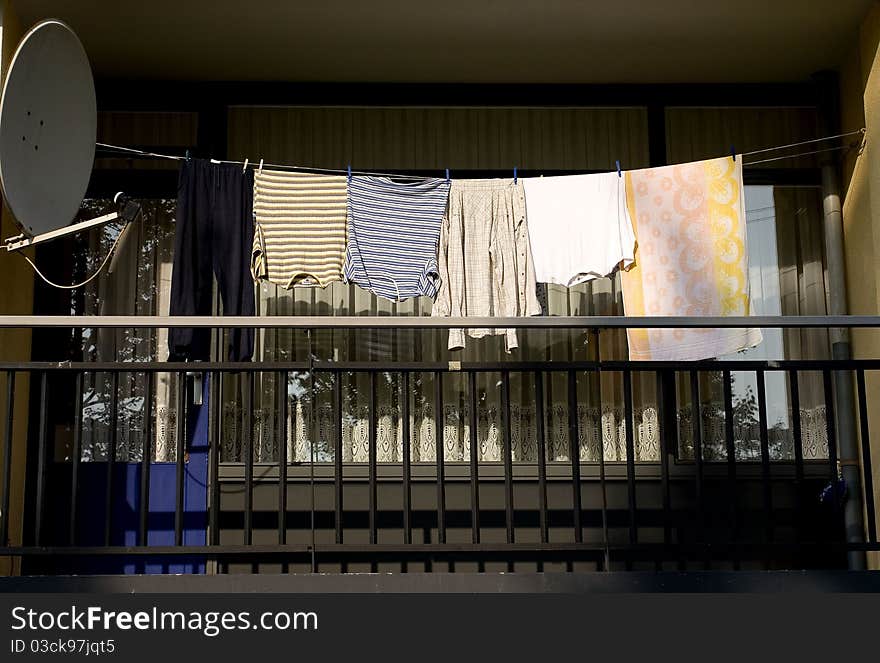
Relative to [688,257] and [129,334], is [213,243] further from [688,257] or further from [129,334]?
A: [688,257]

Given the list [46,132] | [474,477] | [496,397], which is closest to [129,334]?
[46,132]

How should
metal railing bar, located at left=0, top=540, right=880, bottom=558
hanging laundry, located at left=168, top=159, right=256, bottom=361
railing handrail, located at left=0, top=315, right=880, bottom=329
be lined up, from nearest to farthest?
metal railing bar, located at left=0, top=540, right=880, bottom=558
railing handrail, located at left=0, top=315, right=880, bottom=329
hanging laundry, located at left=168, top=159, right=256, bottom=361

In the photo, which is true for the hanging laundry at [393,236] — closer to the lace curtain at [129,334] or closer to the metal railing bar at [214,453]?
the metal railing bar at [214,453]

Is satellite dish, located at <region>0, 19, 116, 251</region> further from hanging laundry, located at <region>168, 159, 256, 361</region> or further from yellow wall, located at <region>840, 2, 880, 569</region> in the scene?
yellow wall, located at <region>840, 2, 880, 569</region>

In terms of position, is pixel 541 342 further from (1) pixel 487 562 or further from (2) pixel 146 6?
(2) pixel 146 6

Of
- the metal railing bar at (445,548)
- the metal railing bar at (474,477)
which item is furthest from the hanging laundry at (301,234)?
the metal railing bar at (445,548)

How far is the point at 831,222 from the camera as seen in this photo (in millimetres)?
6203

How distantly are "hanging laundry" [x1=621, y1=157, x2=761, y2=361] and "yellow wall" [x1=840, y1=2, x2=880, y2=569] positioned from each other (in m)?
0.81

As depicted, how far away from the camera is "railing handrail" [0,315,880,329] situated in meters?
4.63

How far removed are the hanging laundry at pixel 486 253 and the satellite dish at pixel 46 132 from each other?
67.0 inches

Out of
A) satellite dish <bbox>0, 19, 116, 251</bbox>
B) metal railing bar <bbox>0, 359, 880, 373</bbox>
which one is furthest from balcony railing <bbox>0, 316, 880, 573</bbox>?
satellite dish <bbox>0, 19, 116, 251</bbox>

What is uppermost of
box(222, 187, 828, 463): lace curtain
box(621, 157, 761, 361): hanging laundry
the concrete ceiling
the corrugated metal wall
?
the concrete ceiling

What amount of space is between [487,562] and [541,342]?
4.24 ft

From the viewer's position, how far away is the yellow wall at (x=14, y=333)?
5.54 metres
